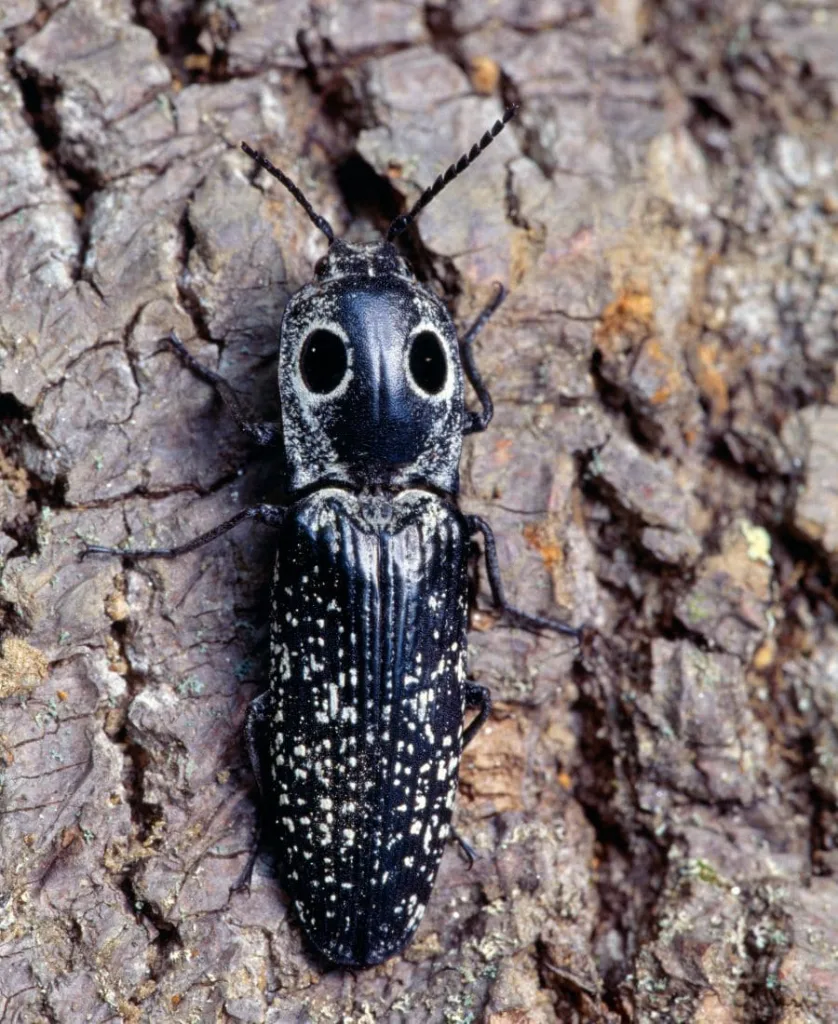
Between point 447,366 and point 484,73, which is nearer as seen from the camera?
point 447,366

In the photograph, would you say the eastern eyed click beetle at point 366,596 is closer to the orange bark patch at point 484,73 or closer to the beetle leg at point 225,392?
the beetle leg at point 225,392

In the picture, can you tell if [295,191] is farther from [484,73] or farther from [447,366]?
[484,73]

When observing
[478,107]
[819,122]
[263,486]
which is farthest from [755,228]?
[263,486]

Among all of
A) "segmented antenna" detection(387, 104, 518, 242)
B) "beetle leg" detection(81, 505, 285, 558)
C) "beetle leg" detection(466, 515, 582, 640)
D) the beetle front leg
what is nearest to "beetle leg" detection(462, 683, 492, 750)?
"beetle leg" detection(466, 515, 582, 640)

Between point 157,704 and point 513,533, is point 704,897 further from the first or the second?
point 157,704

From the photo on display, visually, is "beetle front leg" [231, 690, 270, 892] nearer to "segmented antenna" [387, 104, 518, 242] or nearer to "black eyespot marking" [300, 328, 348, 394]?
"black eyespot marking" [300, 328, 348, 394]

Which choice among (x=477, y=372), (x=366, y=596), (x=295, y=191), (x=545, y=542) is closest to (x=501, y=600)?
(x=545, y=542)

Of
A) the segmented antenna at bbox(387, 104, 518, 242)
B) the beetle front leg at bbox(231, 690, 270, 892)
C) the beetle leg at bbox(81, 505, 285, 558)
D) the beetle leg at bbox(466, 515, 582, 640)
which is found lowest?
the beetle front leg at bbox(231, 690, 270, 892)
